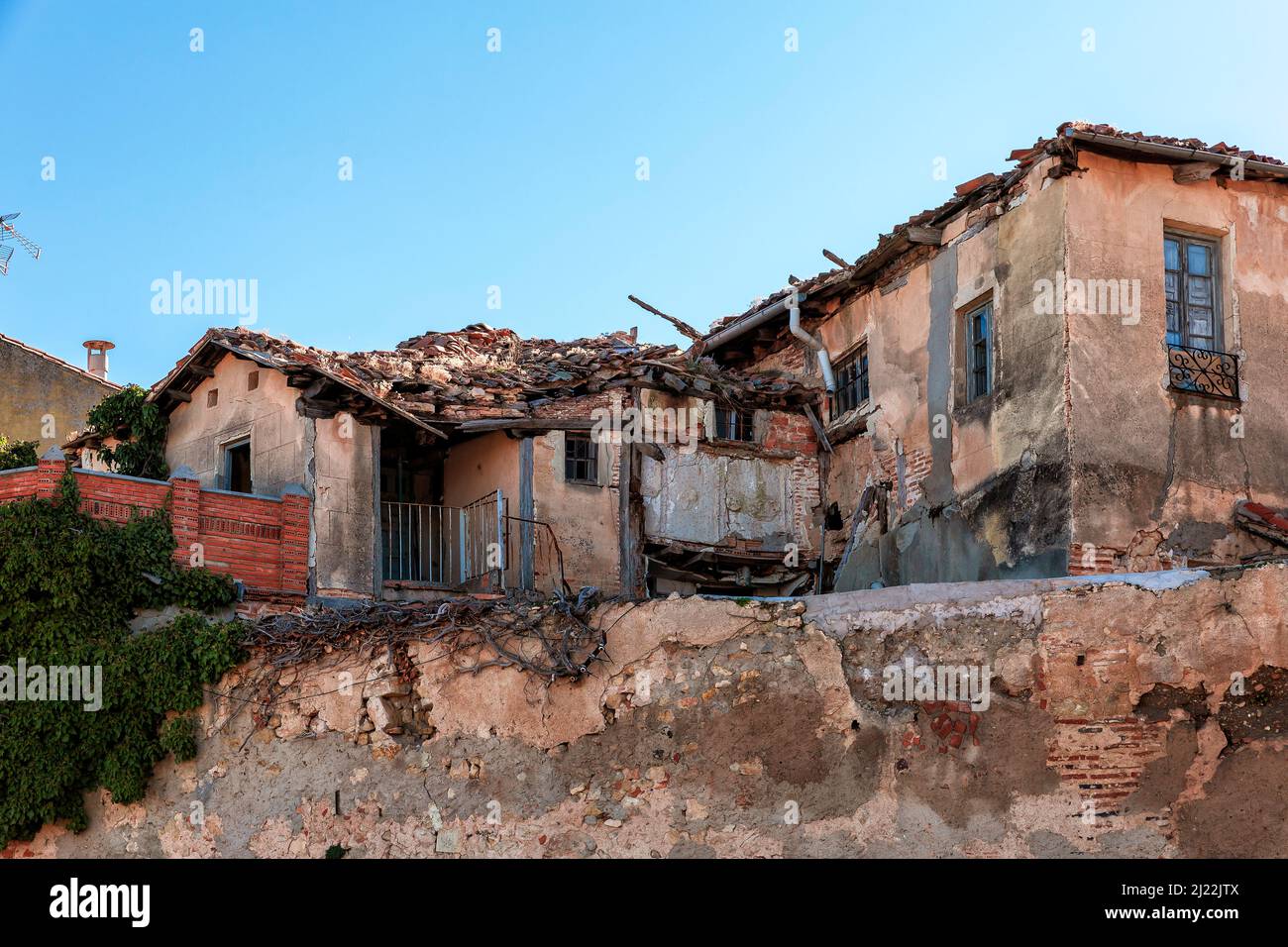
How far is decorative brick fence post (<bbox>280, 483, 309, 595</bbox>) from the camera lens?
18.4 metres

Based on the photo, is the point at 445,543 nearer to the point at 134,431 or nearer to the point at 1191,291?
the point at 134,431

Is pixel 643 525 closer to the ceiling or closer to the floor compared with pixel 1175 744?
closer to the ceiling

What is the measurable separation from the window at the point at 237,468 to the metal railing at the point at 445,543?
65.4 inches

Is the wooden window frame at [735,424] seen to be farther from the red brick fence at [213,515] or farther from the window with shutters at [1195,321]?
the window with shutters at [1195,321]

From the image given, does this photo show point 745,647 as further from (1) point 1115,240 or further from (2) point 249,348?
(2) point 249,348

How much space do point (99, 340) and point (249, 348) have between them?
1104 cm

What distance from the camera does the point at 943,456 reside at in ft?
61.2

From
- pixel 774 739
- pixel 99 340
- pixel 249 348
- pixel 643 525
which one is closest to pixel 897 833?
pixel 774 739

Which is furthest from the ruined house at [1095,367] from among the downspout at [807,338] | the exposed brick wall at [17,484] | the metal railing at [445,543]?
the exposed brick wall at [17,484]

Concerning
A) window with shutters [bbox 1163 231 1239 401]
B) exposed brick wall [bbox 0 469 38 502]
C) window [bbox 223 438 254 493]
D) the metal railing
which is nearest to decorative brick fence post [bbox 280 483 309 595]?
the metal railing

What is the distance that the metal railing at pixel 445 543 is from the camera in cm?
2002

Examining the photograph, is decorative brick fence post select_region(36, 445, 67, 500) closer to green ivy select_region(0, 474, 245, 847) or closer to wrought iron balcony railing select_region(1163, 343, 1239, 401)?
green ivy select_region(0, 474, 245, 847)

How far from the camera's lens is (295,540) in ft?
60.8

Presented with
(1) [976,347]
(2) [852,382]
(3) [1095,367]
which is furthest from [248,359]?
(3) [1095,367]
